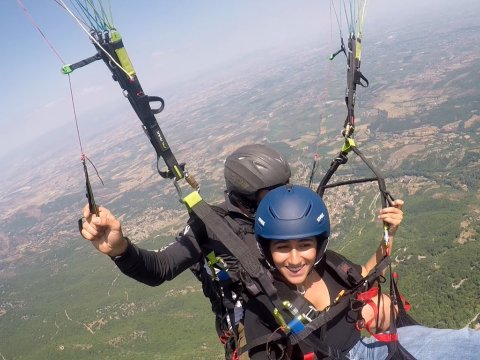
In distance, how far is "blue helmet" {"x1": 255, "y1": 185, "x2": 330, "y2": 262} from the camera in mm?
2299

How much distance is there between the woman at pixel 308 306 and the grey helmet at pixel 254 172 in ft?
2.78

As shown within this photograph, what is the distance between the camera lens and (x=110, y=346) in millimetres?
53906

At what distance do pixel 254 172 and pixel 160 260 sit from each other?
118 cm

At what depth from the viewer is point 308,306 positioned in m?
2.23

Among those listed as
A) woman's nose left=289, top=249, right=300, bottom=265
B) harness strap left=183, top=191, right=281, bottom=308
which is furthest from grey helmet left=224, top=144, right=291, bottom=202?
woman's nose left=289, top=249, right=300, bottom=265

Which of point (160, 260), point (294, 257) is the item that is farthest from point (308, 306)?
Result: point (160, 260)

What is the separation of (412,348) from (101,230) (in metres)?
2.21

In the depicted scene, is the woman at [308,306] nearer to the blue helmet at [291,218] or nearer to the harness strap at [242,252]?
the blue helmet at [291,218]

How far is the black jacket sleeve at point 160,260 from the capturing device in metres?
2.47

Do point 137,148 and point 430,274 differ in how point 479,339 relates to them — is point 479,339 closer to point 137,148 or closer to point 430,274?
point 430,274

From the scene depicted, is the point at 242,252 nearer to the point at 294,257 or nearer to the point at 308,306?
the point at 294,257

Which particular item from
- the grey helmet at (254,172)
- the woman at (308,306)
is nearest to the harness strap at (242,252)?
the woman at (308,306)

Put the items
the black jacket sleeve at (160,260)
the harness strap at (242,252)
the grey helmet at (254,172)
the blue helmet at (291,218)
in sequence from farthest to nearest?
the grey helmet at (254,172) < the black jacket sleeve at (160,260) < the blue helmet at (291,218) < the harness strap at (242,252)

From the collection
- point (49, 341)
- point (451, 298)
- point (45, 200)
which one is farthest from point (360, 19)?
point (45, 200)
